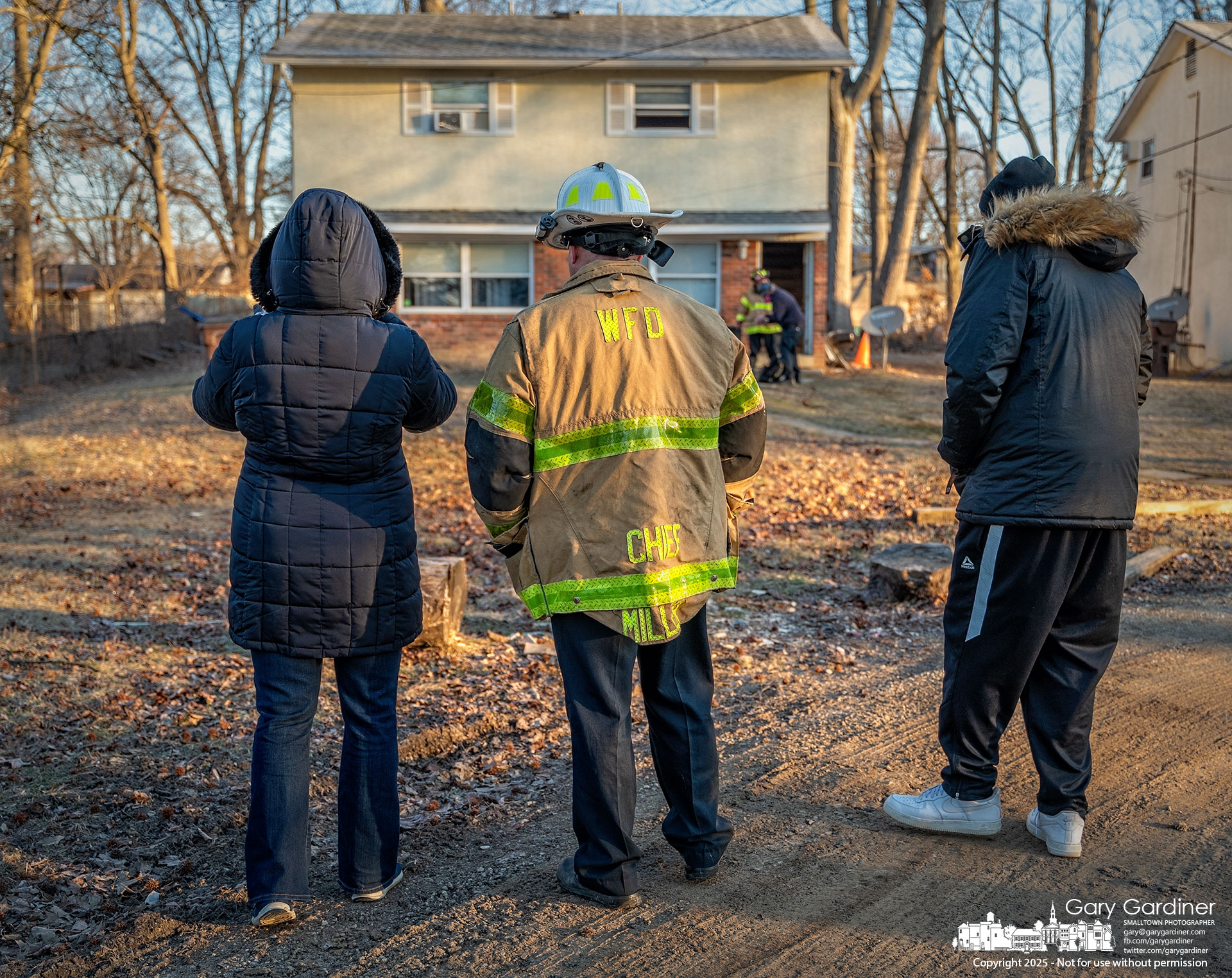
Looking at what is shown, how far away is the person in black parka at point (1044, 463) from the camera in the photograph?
3459mm

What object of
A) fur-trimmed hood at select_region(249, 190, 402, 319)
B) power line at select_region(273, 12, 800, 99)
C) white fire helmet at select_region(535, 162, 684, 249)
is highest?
power line at select_region(273, 12, 800, 99)

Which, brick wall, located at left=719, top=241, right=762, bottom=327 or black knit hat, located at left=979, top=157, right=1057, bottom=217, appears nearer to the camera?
black knit hat, located at left=979, top=157, right=1057, bottom=217

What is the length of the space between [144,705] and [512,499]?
3.18 m

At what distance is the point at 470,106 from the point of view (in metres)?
22.1

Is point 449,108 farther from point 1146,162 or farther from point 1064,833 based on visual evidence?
point 1064,833

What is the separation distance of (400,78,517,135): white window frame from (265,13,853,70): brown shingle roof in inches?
17.6

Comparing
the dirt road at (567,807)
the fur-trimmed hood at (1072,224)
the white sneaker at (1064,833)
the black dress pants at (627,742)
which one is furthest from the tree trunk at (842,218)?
the black dress pants at (627,742)

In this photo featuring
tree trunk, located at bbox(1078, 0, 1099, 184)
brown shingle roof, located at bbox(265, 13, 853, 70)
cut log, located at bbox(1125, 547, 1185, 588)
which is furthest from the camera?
tree trunk, located at bbox(1078, 0, 1099, 184)

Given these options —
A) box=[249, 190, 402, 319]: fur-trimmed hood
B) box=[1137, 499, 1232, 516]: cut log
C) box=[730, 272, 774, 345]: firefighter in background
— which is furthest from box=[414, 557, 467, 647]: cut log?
box=[730, 272, 774, 345]: firefighter in background

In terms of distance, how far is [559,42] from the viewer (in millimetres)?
22547

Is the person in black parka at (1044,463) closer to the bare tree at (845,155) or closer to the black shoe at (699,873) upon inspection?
the black shoe at (699,873)

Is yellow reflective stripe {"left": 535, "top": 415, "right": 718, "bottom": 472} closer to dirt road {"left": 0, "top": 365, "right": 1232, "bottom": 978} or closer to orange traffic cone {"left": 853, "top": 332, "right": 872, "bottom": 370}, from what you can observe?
dirt road {"left": 0, "top": 365, "right": 1232, "bottom": 978}

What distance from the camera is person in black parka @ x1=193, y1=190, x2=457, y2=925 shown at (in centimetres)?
324

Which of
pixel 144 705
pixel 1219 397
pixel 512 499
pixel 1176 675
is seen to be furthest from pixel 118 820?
pixel 1219 397
